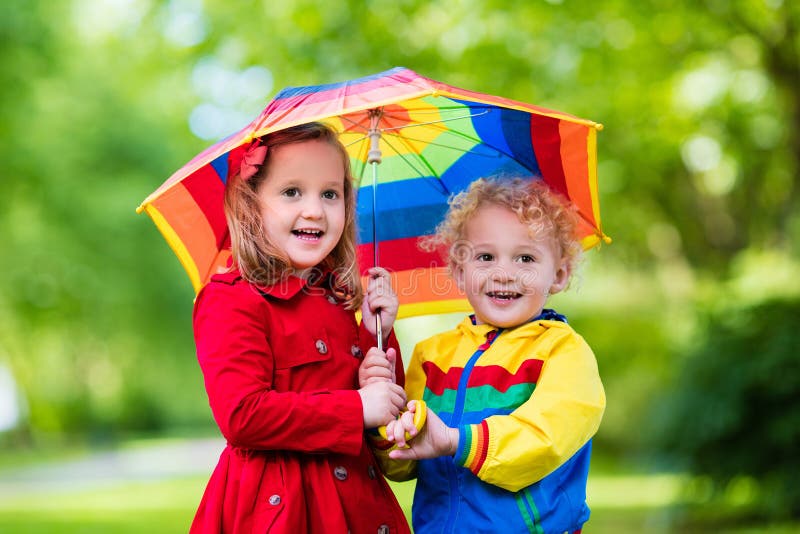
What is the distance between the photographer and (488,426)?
255 cm

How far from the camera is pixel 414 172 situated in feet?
11.0

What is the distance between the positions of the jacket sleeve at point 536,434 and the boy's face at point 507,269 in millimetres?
241

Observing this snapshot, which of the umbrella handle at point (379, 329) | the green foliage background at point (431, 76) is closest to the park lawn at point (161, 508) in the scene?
the green foliage background at point (431, 76)

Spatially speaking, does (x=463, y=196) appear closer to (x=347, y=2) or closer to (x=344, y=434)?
(x=344, y=434)

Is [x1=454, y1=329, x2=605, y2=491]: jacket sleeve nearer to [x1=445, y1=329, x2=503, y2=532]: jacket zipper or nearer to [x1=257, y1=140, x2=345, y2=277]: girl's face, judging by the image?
[x1=445, y1=329, x2=503, y2=532]: jacket zipper

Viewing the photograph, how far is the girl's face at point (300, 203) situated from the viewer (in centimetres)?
271

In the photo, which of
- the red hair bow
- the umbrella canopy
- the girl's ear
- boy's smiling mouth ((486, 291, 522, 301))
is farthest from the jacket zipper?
the red hair bow

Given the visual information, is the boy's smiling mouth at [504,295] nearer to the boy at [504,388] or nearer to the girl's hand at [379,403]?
the boy at [504,388]

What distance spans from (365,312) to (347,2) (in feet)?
16.1

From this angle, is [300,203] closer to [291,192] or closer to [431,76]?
[291,192]

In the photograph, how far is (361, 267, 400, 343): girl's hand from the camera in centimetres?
291

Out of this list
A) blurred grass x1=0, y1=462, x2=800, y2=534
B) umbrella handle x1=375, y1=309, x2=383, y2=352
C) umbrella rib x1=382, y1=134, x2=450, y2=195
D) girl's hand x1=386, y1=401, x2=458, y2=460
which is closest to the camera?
girl's hand x1=386, y1=401, x2=458, y2=460

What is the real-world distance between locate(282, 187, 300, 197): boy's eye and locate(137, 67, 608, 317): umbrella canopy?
0.62ft

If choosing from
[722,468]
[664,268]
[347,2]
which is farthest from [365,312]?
[664,268]
